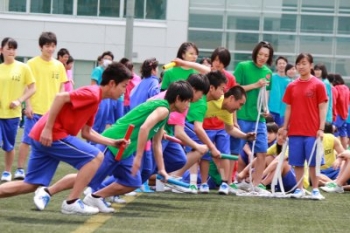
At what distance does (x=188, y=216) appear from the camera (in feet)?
32.7

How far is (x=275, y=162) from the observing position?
13.9 metres

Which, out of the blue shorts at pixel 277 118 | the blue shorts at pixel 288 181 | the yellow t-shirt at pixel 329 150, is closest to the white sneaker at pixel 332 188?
the blue shorts at pixel 288 181

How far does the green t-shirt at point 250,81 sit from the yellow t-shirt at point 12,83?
252 centimetres

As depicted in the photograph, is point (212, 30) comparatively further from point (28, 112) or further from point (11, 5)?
point (28, 112)

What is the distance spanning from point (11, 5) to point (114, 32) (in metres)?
3.58

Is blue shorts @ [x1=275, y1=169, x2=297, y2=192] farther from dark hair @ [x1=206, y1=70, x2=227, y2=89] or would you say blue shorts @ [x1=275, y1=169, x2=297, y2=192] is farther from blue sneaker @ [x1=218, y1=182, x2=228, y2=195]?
dark hair @ [x1=206, y1=70, x2=227, y2=89]

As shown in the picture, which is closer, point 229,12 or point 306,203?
point 306,203

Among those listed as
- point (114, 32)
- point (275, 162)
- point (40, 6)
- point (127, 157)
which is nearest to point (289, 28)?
point (114, 32)

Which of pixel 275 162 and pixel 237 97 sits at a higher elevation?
pixel 237 97

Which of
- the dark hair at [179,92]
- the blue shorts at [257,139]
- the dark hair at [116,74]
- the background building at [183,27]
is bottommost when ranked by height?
the blue shorts at [257,139]

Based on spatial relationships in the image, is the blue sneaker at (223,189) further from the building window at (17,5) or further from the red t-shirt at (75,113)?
the building window at (17,5)

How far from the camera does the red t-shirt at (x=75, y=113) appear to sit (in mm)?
8953

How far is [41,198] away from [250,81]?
4.59 m

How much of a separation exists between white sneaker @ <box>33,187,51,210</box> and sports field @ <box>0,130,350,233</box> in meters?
0.06
